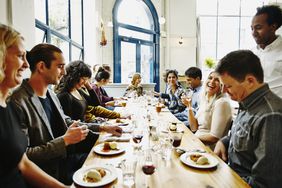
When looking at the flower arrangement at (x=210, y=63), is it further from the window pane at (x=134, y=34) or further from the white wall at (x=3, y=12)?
the white wall at (x=3, y=12)

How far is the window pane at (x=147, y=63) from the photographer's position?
29.8 ft

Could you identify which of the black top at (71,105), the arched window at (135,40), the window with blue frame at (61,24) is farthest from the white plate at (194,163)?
the arched window at (135,40)

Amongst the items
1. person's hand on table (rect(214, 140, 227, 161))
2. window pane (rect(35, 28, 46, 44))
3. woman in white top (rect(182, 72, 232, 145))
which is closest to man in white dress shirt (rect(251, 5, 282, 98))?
woman in white top (rect(182, 72, 232, 145))

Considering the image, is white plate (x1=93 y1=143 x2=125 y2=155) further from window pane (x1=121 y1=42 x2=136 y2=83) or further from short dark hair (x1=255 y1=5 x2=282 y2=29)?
window pane (x1=121 y1=42 x2=136 y2=83)

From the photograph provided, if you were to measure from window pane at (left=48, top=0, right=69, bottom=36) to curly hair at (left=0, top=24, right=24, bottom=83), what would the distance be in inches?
121

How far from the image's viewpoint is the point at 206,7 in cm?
973

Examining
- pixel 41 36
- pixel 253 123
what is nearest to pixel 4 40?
pixel 253 123

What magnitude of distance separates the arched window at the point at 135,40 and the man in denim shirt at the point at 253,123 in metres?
7.09

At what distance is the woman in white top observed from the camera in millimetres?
2236

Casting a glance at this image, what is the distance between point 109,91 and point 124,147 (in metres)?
5.02

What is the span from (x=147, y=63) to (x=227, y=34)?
362 centimetres

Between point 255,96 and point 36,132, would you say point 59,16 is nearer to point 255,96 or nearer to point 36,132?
point 36,132

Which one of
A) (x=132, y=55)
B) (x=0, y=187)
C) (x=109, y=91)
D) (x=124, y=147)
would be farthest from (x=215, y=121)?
(x=132, y=55)

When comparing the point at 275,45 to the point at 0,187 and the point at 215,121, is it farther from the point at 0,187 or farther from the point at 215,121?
the point at 0,187
